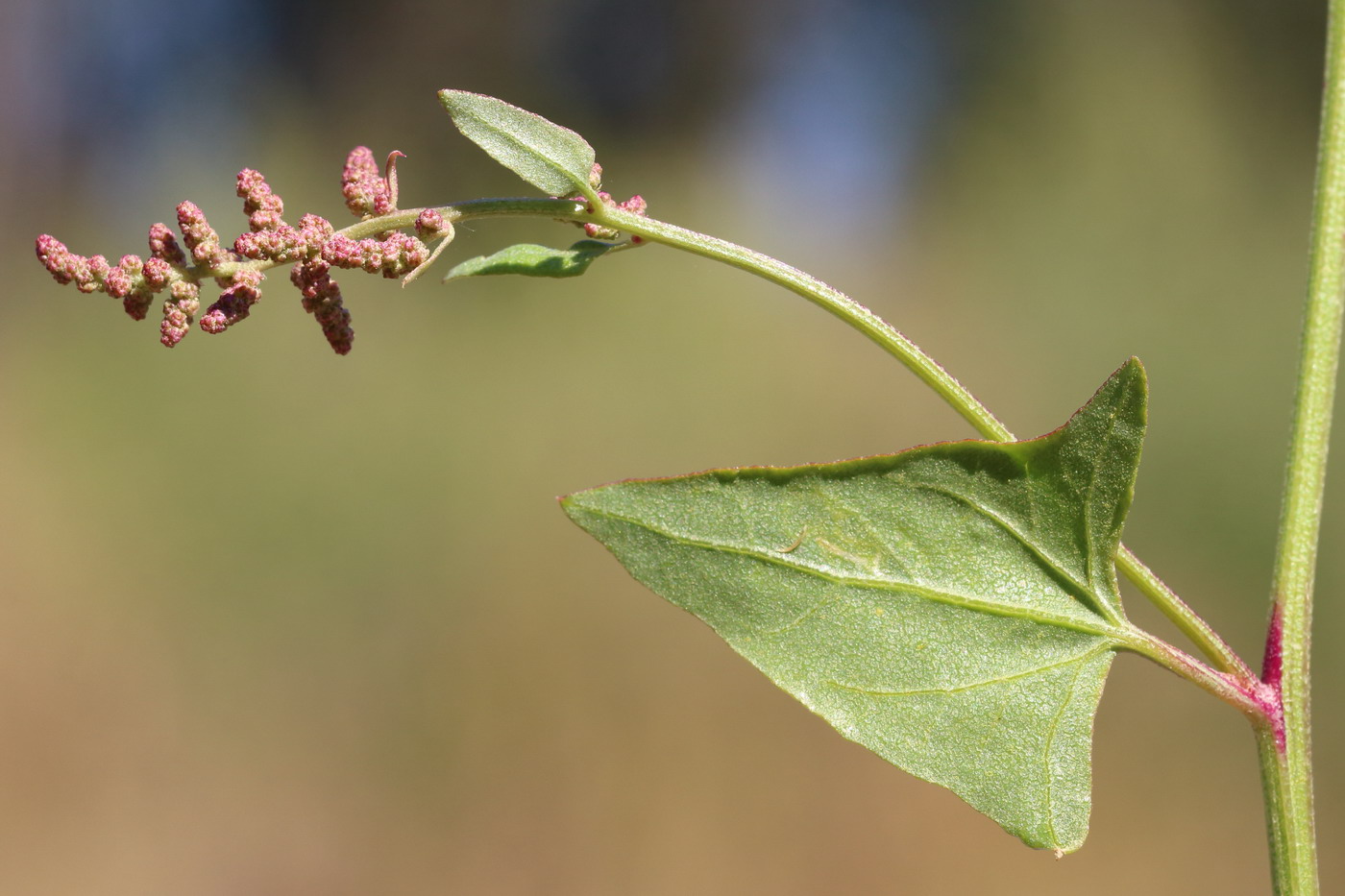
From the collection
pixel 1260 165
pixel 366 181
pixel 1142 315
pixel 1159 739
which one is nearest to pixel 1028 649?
pixel 366 181

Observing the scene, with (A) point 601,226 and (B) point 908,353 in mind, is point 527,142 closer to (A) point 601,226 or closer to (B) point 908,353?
(A) point 601,226

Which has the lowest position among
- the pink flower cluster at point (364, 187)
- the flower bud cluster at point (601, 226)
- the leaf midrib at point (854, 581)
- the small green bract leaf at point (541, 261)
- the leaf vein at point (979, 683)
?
the leaf vein at point (979, 683)

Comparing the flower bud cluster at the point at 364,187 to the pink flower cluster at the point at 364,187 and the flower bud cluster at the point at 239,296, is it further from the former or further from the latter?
the flower bud cluster at the point at 239,296

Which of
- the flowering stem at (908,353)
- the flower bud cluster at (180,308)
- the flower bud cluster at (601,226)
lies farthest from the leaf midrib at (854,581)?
the flower bud cluster at (180,308)

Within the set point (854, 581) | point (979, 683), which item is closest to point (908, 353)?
point (854, 581)

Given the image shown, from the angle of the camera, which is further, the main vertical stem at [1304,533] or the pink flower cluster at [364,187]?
the pink flower cluster at [364,187]

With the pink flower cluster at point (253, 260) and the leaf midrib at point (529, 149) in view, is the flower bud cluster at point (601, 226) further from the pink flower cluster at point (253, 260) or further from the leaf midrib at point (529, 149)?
the pink flower cluster at point (253, 260)

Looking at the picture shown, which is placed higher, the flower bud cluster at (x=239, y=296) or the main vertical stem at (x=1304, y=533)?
the flower bud cluster at (x=239, y=296)
